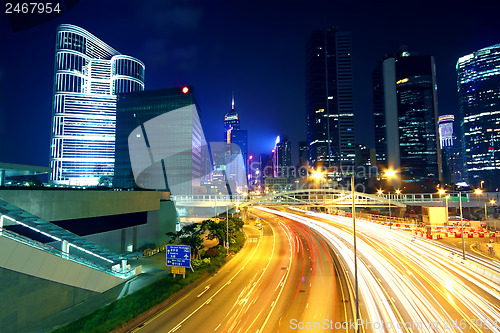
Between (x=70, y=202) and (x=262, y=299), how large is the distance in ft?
64.4

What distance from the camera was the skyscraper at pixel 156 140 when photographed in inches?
3839

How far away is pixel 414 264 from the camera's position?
2761cm

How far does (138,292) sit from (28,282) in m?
7.35

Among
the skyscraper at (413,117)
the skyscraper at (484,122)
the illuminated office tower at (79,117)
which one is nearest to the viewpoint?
the illuminated office tower at (79,117)

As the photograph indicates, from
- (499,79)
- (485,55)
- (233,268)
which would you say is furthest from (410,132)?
(233,268)

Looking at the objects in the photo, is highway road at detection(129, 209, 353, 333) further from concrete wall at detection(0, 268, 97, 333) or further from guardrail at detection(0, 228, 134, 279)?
concrete wall at detection(0, 268, 97, 333)

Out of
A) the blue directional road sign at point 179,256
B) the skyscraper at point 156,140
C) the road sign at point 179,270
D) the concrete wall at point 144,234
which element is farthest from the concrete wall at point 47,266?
the skyscraper at point 156,140

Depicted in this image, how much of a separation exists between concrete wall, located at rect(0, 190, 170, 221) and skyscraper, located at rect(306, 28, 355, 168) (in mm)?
169574

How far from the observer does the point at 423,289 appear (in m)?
20.6

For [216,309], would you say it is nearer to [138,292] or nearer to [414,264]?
[138,292]

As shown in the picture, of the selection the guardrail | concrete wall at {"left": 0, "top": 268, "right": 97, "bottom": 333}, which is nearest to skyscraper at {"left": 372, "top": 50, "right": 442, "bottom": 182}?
the guardrail

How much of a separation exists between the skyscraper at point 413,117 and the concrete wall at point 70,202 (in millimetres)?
158301

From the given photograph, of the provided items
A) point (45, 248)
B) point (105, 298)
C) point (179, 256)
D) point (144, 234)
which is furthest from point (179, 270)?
point (144, 234)

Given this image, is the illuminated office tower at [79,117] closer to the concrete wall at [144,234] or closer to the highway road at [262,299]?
the concrete wall at [144,234]
